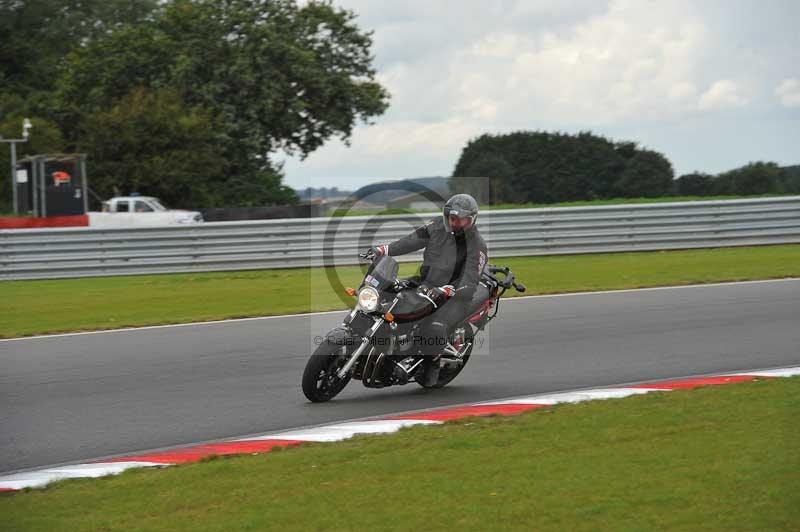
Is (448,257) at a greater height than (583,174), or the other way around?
(583,174)

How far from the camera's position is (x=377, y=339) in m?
8.09

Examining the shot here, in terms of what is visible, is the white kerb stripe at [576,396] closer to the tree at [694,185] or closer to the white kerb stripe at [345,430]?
the white kerb stripe at [345,430]

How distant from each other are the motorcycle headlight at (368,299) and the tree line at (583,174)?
16.0 m

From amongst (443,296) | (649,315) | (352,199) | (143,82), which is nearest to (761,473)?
(443,296)

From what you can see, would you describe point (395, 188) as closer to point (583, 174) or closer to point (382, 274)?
point (382, 274)

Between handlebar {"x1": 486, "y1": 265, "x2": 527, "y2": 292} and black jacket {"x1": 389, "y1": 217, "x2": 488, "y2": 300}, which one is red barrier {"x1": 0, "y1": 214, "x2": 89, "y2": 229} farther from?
black jacket {"x1": 389, "y1": 217, "x2": 488, "y2": 300}

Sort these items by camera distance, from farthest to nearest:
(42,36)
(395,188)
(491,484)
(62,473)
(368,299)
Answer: (42,36) → (395,188) → (368,299) → (62,473) → (491,484)

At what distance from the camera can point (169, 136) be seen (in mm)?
39906

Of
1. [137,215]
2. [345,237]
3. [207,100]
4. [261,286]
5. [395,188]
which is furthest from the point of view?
[207,100]

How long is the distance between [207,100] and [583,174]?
63.7ft

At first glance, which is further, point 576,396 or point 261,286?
point 261,286

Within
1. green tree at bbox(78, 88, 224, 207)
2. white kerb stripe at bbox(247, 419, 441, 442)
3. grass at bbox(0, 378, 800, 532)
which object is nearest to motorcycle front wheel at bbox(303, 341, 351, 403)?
white kerb stripe at bbox(247, 419, 441, 442)

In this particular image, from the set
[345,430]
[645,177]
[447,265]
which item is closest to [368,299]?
[447,265]

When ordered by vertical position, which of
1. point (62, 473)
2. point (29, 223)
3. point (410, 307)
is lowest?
point (62, 473)
